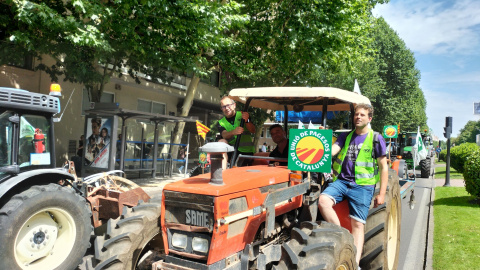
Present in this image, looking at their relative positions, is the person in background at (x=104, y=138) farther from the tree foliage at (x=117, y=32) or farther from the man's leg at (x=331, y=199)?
the man's leg at (x=331, y=199)

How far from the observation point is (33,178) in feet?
15.7

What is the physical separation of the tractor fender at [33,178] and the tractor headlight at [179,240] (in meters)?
2.71

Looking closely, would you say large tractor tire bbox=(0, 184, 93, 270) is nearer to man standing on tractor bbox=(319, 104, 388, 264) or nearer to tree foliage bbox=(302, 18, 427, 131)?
man standing on tractor bbox=(319, 104, 388, 264)

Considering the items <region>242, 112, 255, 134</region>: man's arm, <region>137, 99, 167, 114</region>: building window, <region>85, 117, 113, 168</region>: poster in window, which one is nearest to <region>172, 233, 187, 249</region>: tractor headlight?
<region>242, 112, 255, 134</region>: man's arm

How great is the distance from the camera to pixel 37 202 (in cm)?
434

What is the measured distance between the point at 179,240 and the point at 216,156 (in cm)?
74

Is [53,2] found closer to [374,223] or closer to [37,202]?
[37,202]

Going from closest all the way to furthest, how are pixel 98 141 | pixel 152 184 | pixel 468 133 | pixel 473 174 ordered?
pixel 473 174 → pixel 98 141 → pixel 152 184 → pixel 468 133

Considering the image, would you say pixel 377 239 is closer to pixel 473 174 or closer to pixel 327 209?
pixel 327 209

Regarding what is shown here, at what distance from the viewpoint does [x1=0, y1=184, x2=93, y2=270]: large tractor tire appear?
405cm

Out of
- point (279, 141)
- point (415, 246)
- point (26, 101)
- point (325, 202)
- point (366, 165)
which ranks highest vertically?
point (26, 101)

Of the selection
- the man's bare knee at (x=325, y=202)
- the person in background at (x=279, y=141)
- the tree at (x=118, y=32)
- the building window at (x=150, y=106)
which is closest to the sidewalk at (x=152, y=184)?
the tree at (x=118, y=32)

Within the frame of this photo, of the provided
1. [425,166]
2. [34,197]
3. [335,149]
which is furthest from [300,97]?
[425,166]

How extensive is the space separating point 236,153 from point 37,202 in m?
2.55
